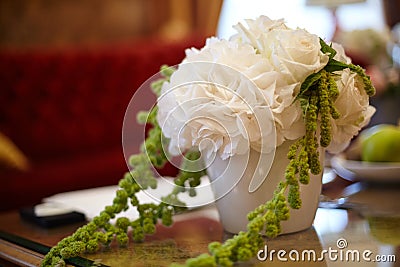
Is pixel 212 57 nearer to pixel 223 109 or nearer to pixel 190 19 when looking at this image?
pixel 223 109

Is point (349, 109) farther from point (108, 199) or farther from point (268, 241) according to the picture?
point (108, 199)

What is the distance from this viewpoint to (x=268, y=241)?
2.88 ft

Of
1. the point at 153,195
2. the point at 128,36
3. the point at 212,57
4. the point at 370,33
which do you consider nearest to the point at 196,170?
the point at 153,195

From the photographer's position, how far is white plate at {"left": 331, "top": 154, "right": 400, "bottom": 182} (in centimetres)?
118

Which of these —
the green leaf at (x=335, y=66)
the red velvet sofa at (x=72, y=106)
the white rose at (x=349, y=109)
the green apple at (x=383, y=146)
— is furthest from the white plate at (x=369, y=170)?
the red velvet sofa at (x=72, y=106)

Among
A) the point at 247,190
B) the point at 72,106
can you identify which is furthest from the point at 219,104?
the point at 72,106

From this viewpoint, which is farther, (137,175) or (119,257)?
(137,175)

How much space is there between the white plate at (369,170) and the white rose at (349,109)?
264 mm

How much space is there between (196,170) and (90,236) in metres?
0.19

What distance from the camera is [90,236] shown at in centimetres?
88

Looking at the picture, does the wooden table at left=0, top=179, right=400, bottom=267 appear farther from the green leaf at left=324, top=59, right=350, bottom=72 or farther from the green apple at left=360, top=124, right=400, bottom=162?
the green leaf at left=324, top=59, right=350, bottom=72

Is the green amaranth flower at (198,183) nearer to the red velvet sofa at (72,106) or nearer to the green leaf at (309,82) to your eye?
the green leaf at (309,82)

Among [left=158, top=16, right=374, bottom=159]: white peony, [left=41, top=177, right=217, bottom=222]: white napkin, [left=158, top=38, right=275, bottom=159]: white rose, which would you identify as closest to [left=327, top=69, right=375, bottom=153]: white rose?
[left=158, top=16, right=374, bottom=159]: white peony

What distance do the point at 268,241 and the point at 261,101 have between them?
0.66ft
